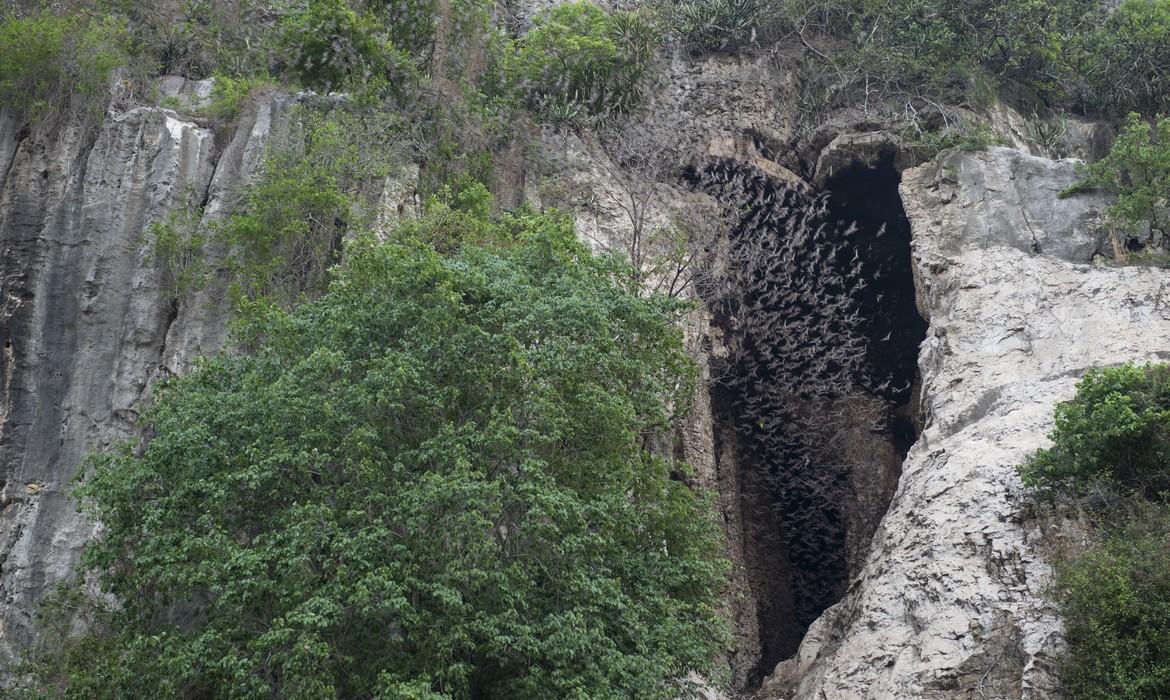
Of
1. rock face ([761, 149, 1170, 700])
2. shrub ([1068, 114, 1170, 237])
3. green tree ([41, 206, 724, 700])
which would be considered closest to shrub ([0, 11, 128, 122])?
green tree ([41, 206, 724, 700])

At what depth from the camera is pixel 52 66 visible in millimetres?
21047

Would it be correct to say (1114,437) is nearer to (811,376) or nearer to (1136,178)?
(1136,178)

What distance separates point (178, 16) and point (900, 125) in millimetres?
15542

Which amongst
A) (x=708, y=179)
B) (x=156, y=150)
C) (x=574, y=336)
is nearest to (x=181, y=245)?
(x=156, y=150)

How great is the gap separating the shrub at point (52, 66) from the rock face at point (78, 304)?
533mm

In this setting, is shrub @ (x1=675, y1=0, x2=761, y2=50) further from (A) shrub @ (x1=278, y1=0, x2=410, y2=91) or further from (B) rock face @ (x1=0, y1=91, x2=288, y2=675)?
(B) rock face @ (x1=0, y1=91, x2=288, y2=675)

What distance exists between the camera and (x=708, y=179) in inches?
973

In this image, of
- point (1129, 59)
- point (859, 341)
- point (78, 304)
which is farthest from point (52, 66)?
point (1129, 59)

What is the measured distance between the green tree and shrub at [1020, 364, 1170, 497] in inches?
192

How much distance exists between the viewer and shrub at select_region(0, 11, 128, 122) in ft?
68.4

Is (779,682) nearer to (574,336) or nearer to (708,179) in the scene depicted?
(574,336)

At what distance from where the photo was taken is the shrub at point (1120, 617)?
43.3 feet

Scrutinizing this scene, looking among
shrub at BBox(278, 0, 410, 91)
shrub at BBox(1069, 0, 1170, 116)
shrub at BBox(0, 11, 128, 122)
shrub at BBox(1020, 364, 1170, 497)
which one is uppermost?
shrub at BBox(1069, 0, 1170, 116)

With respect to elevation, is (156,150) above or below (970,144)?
below
